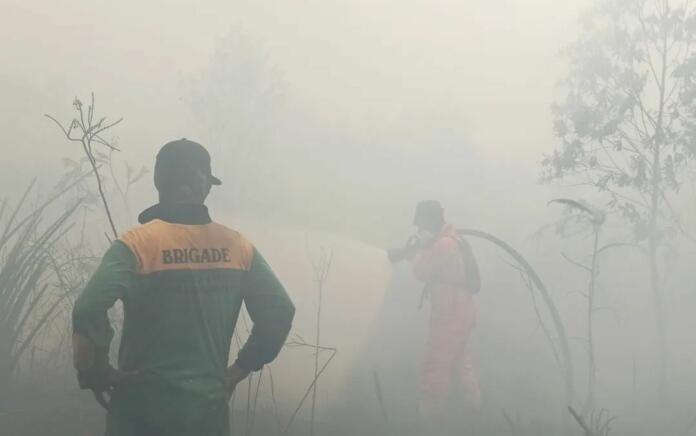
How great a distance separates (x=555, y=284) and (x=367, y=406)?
17.6ft

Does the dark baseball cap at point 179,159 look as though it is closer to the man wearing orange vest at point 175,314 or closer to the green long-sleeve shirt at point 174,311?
the man wearing orange vest at point 175,314

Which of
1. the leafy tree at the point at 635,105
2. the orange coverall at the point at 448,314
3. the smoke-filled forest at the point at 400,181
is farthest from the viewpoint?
the leafy tree at the point at 635,105

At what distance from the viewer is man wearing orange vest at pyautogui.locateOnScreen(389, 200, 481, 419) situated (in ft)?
18.8

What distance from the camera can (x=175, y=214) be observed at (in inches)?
99.0

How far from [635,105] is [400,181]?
565cm

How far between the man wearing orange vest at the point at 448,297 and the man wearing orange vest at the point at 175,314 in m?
3.27

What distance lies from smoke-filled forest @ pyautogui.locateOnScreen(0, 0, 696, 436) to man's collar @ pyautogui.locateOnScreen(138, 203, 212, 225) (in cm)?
206

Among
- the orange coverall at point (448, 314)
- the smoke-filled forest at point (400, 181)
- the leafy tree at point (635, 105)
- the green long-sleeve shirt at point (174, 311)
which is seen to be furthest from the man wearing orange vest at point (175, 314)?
the leafy tree at point (635, 105)

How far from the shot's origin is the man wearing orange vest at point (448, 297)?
226 inches

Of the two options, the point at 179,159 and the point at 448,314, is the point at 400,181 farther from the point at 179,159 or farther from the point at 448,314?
the point at 179,159

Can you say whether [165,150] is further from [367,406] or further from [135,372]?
[367,406]

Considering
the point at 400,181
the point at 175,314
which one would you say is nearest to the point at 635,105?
the point at 400,181

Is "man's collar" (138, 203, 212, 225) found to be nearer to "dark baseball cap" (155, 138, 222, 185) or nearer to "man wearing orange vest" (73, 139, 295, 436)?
"man wearing orange vest" (73, 139, 295, 436)

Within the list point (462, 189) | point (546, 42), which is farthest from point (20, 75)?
point (546, 42)
